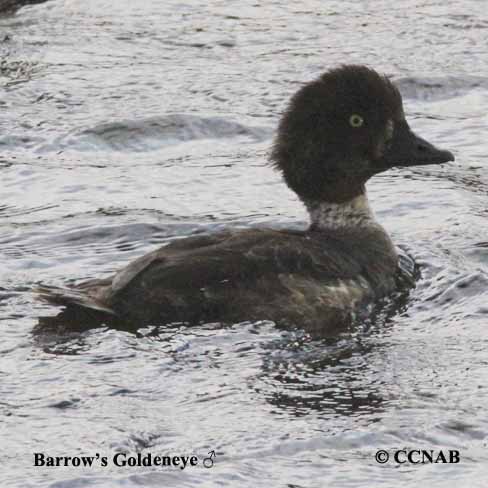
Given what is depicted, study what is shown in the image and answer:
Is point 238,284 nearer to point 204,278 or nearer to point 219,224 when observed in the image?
point 204,278

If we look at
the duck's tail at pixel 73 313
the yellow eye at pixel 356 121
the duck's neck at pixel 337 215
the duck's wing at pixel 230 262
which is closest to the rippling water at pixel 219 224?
the duck's tail at pixel 73 313

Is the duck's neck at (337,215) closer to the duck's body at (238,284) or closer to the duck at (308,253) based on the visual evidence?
the duck at (308,253)

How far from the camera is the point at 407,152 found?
11.5 metres

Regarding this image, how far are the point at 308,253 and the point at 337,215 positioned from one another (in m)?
0.88

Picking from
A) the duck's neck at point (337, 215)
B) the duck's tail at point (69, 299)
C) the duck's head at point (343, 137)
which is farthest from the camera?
the duck's neck at point (337, 215)

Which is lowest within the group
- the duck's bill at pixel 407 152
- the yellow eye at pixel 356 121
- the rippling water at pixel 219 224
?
the rippling water at pixel 219 224

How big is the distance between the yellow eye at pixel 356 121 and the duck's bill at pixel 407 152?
26cm

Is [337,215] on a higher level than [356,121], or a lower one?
lower

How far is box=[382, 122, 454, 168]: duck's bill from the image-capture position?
11.5 metres

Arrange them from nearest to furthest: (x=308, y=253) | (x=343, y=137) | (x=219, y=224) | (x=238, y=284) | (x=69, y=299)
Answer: (x=69, y=299) → (x=238, y=284) → (x=308, y=253) → (x=343, y=137) → (x=219, y=224)

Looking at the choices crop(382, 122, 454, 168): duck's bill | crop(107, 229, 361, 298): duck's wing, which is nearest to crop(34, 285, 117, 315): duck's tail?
crop(107, 229, 361, 298): duck's wing

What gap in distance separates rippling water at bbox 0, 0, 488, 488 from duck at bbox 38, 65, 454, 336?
16 cm

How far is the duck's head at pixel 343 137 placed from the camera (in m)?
11.2

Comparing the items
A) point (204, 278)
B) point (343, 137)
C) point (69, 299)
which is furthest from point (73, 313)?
point (343, 137)
